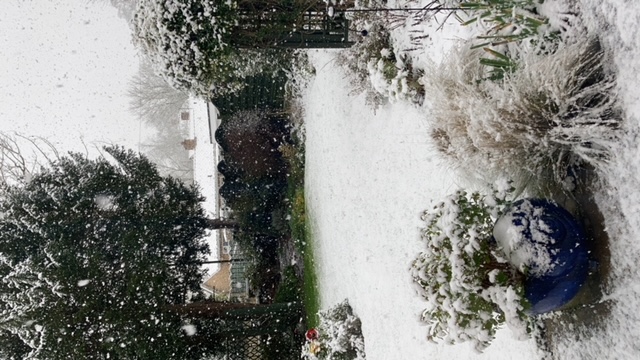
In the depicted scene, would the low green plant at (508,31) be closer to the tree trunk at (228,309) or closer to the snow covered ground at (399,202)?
the snow covered ground at (399,202)

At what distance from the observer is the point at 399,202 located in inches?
226

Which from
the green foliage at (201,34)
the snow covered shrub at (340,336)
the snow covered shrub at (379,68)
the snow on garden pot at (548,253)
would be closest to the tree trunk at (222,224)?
the snow covered shrub at (340,336)

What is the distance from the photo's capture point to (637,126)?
7.79 ft

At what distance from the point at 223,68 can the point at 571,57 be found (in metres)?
4.08

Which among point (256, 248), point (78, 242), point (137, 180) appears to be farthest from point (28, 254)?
point (256, 248)

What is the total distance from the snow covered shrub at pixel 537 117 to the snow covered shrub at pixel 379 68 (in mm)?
1867

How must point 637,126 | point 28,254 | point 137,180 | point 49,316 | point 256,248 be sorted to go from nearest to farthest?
point 637,126, point 49,316, point 28,254, point 137,180, point 256,248

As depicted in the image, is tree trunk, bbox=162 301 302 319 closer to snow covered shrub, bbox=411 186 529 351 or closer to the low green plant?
snow covered shrub, bbox=411 186 529 351

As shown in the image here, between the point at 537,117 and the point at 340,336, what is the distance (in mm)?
5042

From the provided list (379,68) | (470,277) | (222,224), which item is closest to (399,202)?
(379,68)

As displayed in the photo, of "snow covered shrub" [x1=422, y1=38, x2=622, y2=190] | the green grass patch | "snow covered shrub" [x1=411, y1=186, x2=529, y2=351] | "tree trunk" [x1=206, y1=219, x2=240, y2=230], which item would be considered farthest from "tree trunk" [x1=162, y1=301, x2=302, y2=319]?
"snow covered shrub" [x1=422, y1=38, x2=622, y2=190]

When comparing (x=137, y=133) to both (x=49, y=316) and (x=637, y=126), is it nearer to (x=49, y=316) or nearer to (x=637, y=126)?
(x=49, y=316)

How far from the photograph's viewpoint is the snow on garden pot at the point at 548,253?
2.62m

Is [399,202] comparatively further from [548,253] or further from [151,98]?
[151,98]
